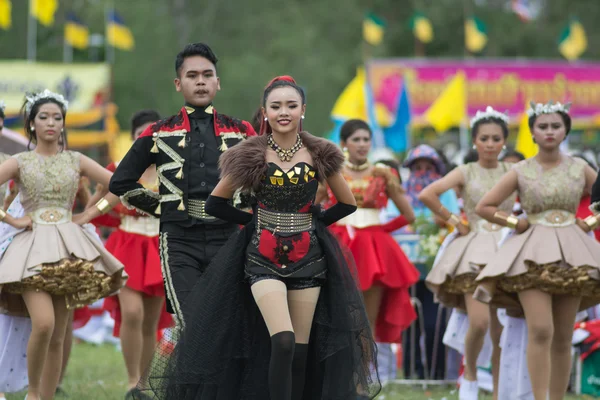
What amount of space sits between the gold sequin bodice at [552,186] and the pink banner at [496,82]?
27.2 m

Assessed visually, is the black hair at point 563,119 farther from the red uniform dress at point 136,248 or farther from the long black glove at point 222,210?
the red uniform dress at point 136,248

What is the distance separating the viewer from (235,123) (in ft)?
23.8

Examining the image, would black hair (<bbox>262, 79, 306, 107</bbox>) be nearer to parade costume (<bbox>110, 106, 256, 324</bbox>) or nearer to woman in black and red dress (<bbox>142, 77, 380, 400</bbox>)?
woman in black and red dress (<bbox>142, 77, 380, 400</bbox>)

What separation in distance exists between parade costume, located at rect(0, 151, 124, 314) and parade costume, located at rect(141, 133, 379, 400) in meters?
1.57

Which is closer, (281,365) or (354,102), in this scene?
(281,365)

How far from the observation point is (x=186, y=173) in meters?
7.00

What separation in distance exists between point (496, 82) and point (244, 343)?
30.7 m

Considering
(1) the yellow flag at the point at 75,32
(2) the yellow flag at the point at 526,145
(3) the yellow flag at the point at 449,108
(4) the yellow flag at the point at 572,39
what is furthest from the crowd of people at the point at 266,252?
(4) the yellow flag at the point at 572,39

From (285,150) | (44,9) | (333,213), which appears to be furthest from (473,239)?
(44,9)

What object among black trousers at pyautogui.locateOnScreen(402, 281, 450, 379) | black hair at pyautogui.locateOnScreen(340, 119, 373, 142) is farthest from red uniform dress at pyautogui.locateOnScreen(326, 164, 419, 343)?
black trousers at pyautogui.locateOnScreen(402, 281, 450, 379)

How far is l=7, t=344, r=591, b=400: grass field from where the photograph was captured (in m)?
9.62

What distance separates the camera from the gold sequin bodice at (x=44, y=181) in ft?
26.7

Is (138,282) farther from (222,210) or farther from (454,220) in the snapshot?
(222,210)

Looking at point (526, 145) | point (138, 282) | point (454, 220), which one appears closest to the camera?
point (138, 282)
